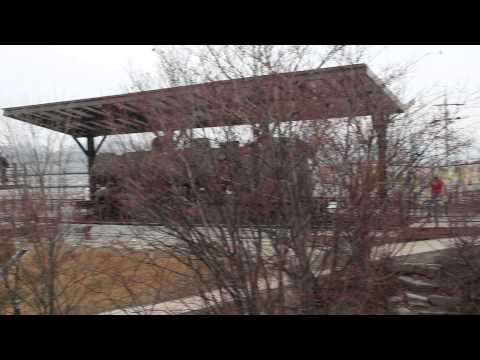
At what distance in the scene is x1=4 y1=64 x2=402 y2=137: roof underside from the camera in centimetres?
484

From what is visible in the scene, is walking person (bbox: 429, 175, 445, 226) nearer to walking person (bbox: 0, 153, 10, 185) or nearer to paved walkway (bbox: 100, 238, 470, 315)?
paved walkway (bbox: 100, 238, 470, 315)

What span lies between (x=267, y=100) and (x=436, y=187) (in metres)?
2.48

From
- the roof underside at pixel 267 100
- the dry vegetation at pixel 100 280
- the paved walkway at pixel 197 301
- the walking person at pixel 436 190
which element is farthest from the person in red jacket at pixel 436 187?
the dry vegetation at pixel 100 280

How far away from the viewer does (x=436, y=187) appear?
5.50 m

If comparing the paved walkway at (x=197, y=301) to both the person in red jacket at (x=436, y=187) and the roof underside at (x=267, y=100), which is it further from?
the roof underside at (x=267, y=100)

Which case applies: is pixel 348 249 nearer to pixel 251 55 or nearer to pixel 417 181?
pixel 417 181

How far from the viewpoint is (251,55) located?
196 inches

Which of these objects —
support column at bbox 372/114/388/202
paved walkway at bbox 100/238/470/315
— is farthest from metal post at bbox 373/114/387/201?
paved walkway at bbox 100/238/470/315

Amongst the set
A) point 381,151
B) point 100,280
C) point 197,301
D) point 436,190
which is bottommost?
point 197,301

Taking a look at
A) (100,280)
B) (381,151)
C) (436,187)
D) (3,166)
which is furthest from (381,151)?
(3,166)

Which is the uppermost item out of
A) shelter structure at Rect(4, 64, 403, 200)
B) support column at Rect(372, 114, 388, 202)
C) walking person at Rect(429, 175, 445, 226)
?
shelter structure at Rect(4, 64, 403, 200)

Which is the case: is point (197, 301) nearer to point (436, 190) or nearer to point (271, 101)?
point (271, 101)

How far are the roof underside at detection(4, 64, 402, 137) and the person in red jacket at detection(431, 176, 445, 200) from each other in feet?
3.31

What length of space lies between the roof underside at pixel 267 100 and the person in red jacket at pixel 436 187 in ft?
3.31
